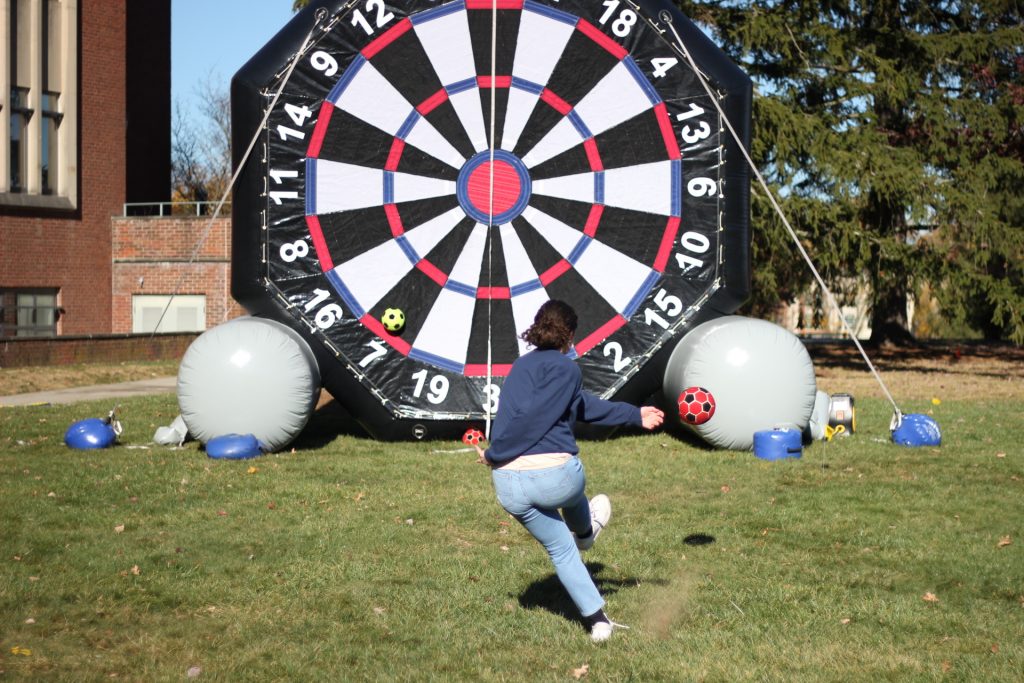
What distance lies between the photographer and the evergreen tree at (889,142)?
64.9 feet

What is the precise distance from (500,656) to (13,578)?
302 cm

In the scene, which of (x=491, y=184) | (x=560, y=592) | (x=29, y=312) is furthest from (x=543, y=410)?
(x=29, y=312)

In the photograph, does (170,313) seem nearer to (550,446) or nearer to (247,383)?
(247,383)

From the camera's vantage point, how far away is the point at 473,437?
11562mm

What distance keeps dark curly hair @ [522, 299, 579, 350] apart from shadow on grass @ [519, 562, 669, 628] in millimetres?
1441

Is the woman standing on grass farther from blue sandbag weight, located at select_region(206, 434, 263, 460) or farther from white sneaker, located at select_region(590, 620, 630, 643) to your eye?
blue sandbag weight, located at select_region(206, 434, 263, 460)

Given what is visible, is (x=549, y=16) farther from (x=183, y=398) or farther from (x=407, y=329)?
(x=183, y=398)

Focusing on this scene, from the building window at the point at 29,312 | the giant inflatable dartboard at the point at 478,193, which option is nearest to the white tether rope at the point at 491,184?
the giant inflatable dartboard at the point at 478,193

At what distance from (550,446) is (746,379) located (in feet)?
19.1

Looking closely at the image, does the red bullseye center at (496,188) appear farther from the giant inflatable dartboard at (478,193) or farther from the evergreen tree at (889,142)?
the evergreen tree at (889,142)

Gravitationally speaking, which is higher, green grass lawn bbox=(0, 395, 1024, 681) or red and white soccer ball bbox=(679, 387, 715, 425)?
red and white soccer ball bbox=(679, 387, 715, 425)

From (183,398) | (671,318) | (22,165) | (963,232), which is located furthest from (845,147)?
(22,165)

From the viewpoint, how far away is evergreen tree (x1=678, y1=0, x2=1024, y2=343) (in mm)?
19781

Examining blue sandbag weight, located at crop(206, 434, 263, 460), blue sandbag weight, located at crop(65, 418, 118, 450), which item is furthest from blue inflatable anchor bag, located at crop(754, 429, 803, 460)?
blue sandbag weight, located at crop(65, 418, 118, 450)
